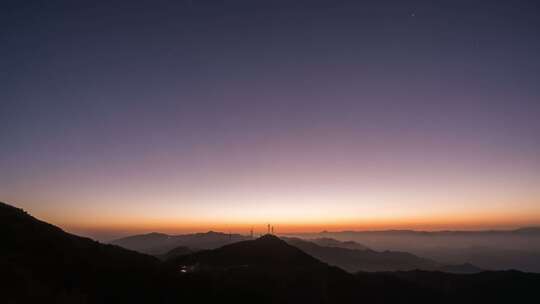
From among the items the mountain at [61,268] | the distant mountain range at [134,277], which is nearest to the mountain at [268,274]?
the distant mountain range at [134,277]

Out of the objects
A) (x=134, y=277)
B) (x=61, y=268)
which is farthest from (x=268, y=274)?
(x=61, y=268)

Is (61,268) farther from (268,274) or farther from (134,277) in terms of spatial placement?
(268,274)

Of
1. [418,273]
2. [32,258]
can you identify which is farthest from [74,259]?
[418,273]

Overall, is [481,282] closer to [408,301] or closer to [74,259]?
[408,301]

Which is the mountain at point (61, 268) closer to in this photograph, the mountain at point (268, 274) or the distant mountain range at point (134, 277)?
the distant mountain range at point (134, 277)

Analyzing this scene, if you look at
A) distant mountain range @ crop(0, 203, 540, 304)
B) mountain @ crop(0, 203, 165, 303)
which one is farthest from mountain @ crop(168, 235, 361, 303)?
mountain @ crop(0, 203, 165, 303)

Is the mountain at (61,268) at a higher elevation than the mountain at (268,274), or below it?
higher

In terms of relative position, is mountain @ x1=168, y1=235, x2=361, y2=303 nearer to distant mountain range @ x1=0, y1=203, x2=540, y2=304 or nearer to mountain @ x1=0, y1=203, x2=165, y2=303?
distant mountain range @ x1=0, y1=203, x2=540, y2=304
